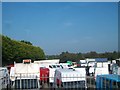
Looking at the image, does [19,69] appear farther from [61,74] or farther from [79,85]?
[79,85]

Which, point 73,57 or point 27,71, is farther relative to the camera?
point 73,57

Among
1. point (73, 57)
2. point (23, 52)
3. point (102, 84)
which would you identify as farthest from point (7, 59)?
point (102, 84)

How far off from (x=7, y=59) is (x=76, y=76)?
32.3 metres

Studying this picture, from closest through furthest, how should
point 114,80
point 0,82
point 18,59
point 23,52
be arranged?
point 114,80 < point 0,82 < point 18,59 < point 23,52

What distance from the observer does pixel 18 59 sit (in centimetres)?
5312

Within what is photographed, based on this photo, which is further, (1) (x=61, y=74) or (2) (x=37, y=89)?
(1) (x=61, y=74)

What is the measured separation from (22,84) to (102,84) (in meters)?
4.50

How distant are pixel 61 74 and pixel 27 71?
532 centimetres

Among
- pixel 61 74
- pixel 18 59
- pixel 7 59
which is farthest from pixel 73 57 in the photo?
pixel 61 74

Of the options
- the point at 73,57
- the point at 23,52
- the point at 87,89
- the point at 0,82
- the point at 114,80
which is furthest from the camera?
the point at 73,57

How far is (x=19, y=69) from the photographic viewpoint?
20.6m

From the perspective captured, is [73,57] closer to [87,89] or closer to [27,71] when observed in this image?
[27,71]

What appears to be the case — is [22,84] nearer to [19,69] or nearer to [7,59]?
[19,69]

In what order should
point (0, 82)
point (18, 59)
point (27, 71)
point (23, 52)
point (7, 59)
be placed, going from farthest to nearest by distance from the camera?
point (23, 52) → point (18, 59) → point (7, 59) → point (27, 71) → point (0, 82)
